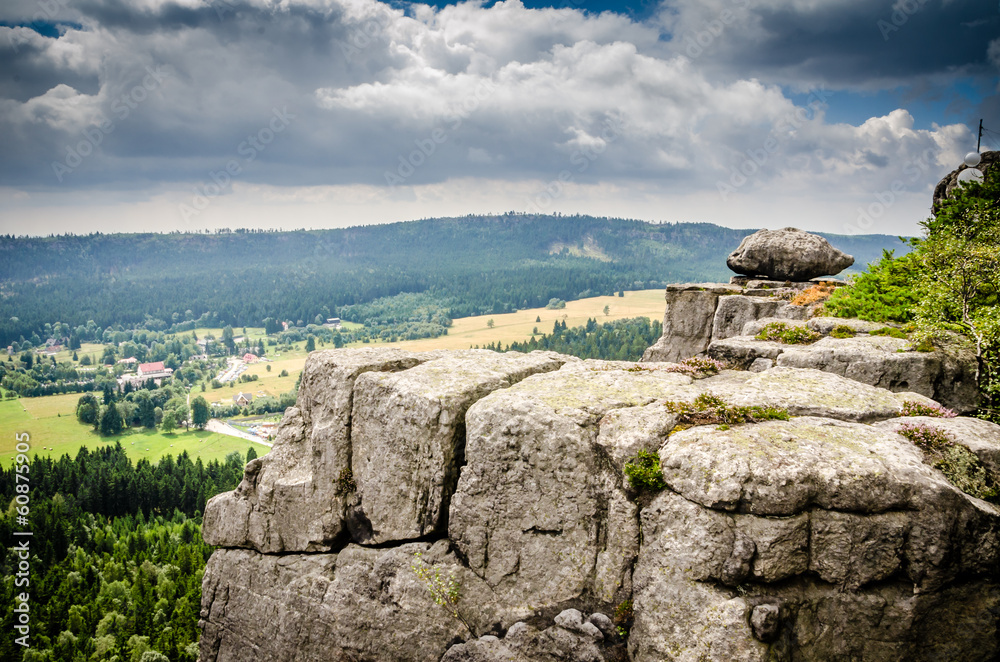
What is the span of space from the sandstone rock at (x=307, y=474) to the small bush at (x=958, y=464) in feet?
48.9

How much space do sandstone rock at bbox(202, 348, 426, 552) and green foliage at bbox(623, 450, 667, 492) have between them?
9.07 metres

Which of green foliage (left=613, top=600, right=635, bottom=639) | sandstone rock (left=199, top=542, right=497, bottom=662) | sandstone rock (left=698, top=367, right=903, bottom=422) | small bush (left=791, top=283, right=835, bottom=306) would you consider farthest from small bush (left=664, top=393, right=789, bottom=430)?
small bush (left=791, top=283, right=835, bottom=306)

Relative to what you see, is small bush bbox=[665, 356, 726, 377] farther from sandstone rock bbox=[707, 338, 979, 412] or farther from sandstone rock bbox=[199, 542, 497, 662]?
sandstone rock bbox=[199, 542, 497, 662]

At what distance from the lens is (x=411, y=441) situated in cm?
1780

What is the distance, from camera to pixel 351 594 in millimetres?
18250

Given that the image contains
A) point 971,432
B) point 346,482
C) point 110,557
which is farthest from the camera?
point 110,557

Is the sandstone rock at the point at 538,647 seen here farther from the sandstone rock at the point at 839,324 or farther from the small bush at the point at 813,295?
the small bush at the point at 813,295

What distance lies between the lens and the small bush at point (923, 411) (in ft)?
51.6

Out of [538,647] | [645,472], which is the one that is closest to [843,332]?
[645,472]

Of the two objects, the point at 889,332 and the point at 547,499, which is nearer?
the point at 547,499

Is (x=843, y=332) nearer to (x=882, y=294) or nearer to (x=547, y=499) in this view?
(x=882, y=294)

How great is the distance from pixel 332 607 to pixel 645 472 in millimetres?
11037

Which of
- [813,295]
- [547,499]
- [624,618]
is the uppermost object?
[813,295]

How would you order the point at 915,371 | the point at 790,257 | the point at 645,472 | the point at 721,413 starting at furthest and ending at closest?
the point at 790,257 < the point at 915,371 < the point at 721,413 < the point at 645,472
